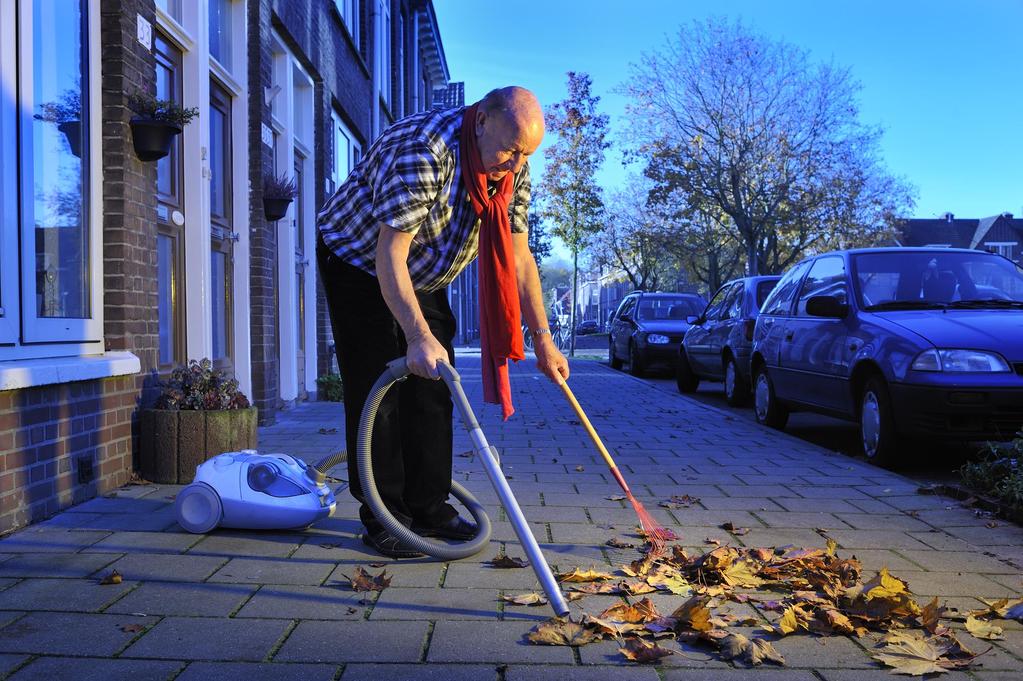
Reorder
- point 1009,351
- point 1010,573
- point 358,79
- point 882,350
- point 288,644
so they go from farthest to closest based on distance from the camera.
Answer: point 358,79 < point 882,350 < point 1009,351 < point 1010,573 < point 288,644

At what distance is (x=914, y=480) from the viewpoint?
6.10 meters

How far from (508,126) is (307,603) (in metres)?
1.74

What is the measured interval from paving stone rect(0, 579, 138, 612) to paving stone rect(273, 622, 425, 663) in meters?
0.74

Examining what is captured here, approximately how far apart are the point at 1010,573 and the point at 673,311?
573 inches

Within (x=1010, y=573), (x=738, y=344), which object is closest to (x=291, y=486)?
(x=1010, y=573)

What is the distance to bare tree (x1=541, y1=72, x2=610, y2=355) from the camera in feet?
99.0

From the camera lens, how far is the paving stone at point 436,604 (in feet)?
10.0

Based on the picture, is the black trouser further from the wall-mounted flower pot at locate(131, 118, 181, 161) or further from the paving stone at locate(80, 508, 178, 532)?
the wall-mounted flower pot at locate(131, 118, 181, 161)

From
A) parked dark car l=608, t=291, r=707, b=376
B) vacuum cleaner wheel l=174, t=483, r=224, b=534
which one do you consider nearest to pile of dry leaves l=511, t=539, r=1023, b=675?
vacuum cleaner wheel l=174, t=483, r=224, b=534

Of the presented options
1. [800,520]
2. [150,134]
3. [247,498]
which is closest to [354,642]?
[247,498]

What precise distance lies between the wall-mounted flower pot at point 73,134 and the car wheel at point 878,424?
17.0 ft

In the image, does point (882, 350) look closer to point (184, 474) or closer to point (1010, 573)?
point (1010, 573)

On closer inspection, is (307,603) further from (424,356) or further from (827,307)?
(827,307)

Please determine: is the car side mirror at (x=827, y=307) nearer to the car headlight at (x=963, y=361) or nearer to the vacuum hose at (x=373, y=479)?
the car headlight at (x=963, y=361)
